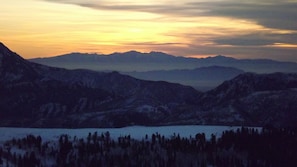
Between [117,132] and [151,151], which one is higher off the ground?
[117,132]

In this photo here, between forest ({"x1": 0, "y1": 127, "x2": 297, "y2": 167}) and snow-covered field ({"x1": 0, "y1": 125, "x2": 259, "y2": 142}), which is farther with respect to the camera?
snow-covered field ({"x1": 0, "y1": 125, "x2": 259, "y2": 142})

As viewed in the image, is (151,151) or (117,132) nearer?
(151,151)

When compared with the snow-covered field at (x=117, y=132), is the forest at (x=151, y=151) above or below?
below

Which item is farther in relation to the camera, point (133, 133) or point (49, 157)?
point (133, 133)

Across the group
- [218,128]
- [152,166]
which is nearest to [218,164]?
[152,166]

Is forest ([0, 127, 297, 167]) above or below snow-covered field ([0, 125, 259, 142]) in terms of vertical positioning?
below

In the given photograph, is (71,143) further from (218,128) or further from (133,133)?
(218,128)

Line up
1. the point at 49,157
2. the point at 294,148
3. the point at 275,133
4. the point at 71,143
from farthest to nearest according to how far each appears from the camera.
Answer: the point at 275,133, the point at 294,148, the point at 71,143, the point at 49,157

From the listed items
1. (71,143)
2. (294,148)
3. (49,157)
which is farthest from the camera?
(294,148)
